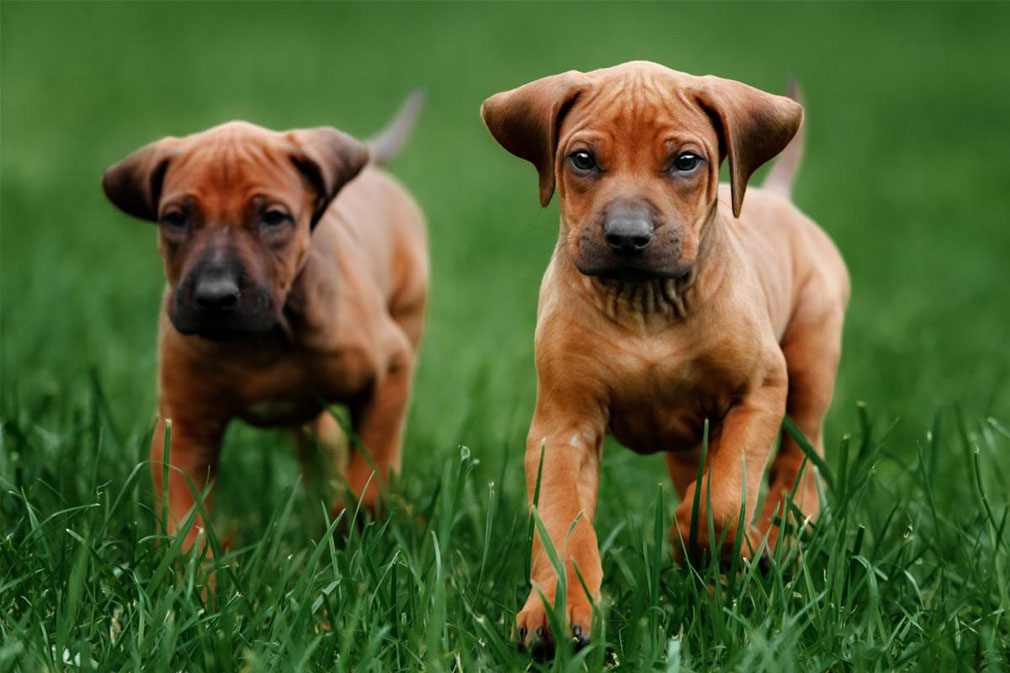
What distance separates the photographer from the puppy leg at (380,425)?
5.37 meters

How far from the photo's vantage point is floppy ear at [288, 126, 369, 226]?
490cm

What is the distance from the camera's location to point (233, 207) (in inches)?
184

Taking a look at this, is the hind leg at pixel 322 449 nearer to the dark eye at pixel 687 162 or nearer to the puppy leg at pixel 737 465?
the puppy leg at pixel 737 465

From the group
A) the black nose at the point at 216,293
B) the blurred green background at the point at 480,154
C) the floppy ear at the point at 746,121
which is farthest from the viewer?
the blurred green background at the point at 480,154

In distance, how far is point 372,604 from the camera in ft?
12.8

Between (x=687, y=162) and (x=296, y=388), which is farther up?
(x=687, y=162)

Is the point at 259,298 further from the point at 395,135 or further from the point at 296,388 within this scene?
the point at 395,135

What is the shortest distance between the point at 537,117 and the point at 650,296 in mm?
578

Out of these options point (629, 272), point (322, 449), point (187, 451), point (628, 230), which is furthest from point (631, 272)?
point (322, 449)

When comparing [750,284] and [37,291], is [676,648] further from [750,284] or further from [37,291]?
[37,291]

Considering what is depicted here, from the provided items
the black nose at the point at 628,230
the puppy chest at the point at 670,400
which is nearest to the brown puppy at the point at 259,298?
the puppy chest at the point at 670,400

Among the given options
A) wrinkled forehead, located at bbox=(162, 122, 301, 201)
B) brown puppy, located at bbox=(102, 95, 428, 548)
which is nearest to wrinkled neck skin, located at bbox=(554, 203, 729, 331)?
brown puppy, located at bbox=(102, 95, 428, 548)

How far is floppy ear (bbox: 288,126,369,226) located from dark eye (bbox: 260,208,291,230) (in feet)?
0.72

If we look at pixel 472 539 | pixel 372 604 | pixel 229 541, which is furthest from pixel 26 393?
pixel 372 604
